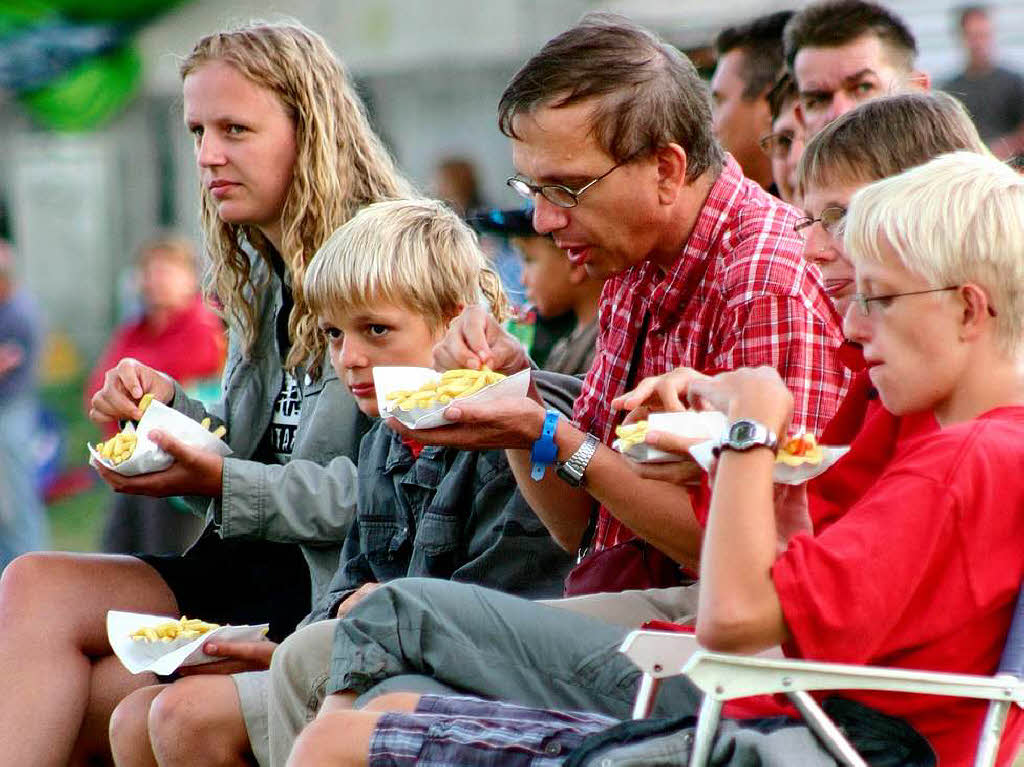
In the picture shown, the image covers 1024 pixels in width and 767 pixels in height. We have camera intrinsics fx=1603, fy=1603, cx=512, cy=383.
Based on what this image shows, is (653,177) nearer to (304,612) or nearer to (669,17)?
(304,612)

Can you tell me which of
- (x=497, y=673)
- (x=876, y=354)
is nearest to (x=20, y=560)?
(x=497, y=673)

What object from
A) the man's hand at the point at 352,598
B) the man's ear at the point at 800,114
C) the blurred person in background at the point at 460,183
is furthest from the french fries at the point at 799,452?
the blurred person in background at the point at 460,183

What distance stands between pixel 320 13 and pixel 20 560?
10402mm

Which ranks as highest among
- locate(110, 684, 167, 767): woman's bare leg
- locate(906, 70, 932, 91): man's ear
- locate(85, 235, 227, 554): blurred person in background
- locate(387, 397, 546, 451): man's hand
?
locate(906, 70, 932, 91): man's ear

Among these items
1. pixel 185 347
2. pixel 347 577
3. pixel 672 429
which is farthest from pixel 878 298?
pixel 185 347

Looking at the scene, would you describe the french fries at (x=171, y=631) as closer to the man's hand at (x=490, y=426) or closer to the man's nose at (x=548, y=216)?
the man's hand at (x=490, y=426)

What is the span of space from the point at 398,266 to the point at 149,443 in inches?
26.4

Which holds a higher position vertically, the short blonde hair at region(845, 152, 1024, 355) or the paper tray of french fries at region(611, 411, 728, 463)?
the short blonde hair at region(845, 152, 1024, 355)

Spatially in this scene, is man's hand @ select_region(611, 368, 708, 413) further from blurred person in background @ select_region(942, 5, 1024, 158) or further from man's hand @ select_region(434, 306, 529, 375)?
blurred person in background @ select_region(942, 5, 1024, 158)

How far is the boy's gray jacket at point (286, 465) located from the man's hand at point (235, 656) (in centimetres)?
31

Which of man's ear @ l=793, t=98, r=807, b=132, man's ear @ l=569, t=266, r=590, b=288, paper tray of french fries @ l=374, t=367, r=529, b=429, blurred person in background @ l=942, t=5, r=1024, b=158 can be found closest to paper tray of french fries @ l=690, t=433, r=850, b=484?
paper tray of french fries @ l=374, t=367, r=529, b=429

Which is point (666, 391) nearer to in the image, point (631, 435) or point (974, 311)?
point (631, 435)

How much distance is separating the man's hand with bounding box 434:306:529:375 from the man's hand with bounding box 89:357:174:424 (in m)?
0.91

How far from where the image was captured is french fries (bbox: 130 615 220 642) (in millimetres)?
3287
